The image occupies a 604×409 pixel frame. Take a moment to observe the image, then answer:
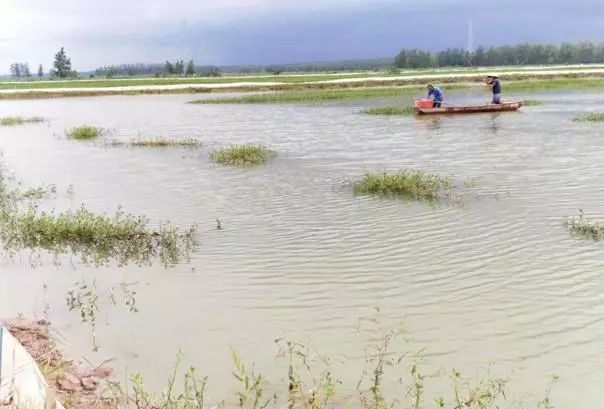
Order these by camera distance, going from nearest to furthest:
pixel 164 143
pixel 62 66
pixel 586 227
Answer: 1. pixel 586 227
2. pixel 164 143
3. pixel 62 66

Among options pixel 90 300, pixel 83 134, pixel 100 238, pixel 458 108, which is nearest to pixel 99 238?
pixel 100 238

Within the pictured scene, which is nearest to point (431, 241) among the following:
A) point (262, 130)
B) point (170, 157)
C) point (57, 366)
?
point (57, 366)

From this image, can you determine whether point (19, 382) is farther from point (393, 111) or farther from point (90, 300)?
point (393, 111)

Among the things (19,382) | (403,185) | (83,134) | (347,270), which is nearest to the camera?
(19,382)

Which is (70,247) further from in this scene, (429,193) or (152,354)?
(429,193)

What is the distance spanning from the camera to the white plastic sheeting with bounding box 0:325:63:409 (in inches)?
167

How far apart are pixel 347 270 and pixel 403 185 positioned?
498 centimetres

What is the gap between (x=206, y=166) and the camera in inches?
683

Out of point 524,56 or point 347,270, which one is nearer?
point 347,270

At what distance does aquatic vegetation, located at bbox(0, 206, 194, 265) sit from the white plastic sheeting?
4085 mm

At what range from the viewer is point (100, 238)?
985cm

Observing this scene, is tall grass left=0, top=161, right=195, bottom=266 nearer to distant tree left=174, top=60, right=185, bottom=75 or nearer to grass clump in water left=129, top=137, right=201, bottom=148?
grass clump in water left=129, top=137, right=201, bottom=148

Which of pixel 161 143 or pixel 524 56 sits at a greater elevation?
pixel 524 56

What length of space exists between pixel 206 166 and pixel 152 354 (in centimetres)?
1163
